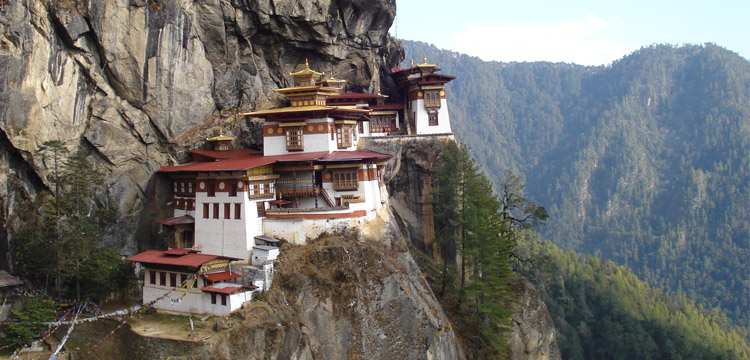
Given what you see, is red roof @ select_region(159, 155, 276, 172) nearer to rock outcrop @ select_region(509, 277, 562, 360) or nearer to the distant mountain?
rock outcrop @ select_region(509, 277, 562, 360)

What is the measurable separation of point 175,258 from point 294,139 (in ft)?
36.3

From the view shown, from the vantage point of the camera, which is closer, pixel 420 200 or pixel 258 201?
A: pixel 258 201

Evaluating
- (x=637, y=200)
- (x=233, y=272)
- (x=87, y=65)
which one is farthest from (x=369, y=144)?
(x=637, y=200)

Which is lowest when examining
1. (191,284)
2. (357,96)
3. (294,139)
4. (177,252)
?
(191,284)

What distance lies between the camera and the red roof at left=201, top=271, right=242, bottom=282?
3094 centimetres

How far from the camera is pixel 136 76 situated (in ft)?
124

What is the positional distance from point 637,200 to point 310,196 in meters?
149

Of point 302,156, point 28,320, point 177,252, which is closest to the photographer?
point 28,320

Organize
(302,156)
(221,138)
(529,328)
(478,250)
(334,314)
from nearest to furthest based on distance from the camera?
(334,314), (302,156), (478,250), (221,138), (529,328)

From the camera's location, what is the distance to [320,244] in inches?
1320

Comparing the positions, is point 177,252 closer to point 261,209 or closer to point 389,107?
point 261,209

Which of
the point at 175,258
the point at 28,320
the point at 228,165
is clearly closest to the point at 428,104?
the point at 228,165

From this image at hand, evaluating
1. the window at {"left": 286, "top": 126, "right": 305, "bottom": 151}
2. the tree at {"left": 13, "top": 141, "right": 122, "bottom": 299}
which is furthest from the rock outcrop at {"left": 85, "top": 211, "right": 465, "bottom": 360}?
the window at {"left": 286, "top": 126, "right": 305, "bottom": 151}

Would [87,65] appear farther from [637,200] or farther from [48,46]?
[637,200]
